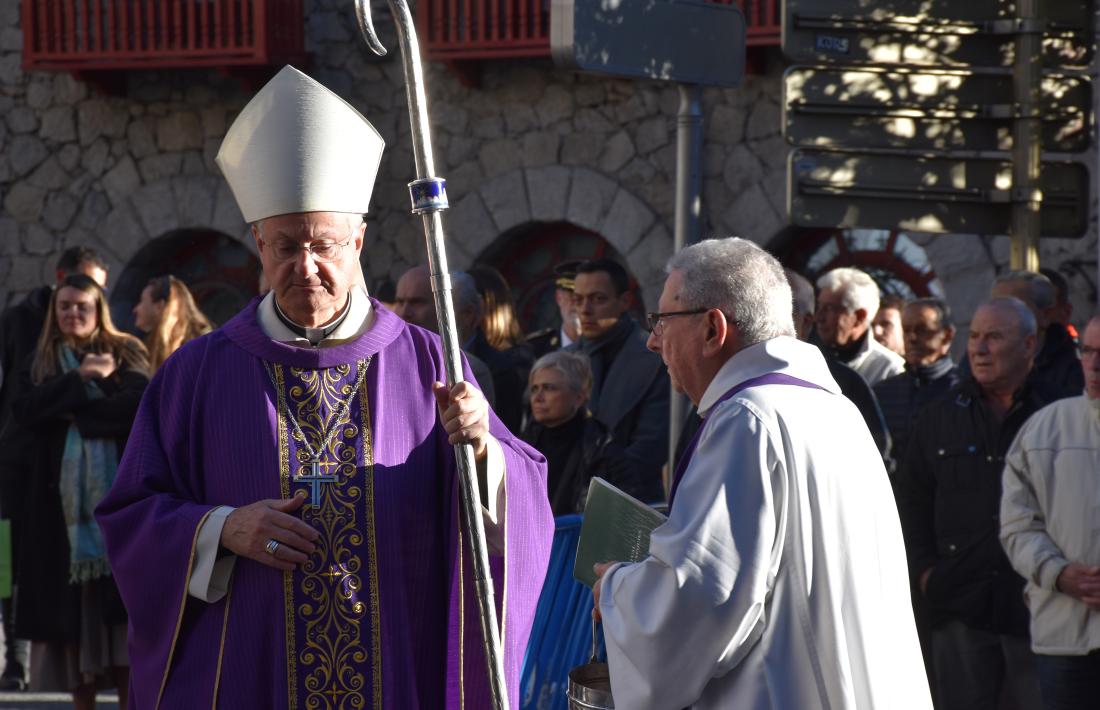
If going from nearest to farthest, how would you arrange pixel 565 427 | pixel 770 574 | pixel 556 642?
pixel 770 574 < pixel 556 642 < pixel 565 427

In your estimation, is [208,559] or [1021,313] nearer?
[208,559]

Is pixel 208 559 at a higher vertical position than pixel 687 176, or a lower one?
lower

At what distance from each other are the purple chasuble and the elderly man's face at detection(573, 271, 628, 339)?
8.71 ft

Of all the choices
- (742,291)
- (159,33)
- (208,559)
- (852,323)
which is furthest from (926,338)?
(159,33)

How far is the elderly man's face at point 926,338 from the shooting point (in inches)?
273

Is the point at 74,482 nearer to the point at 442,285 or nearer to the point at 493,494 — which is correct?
the point at 493,494

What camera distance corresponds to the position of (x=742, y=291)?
300 centimetres

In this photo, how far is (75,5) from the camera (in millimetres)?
13070

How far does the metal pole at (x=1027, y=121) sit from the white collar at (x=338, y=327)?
2.59m

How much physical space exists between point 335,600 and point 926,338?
406 centimetres

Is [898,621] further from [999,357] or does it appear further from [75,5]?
[75,5]

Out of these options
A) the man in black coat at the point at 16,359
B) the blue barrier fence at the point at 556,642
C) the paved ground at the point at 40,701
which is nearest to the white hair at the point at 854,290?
the blue barrier fence at the point at 556,642

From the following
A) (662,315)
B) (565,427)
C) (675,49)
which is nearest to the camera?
(662,315)

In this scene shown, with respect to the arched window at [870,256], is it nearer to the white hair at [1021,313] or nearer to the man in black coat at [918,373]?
the man in black coat at [918,373]
